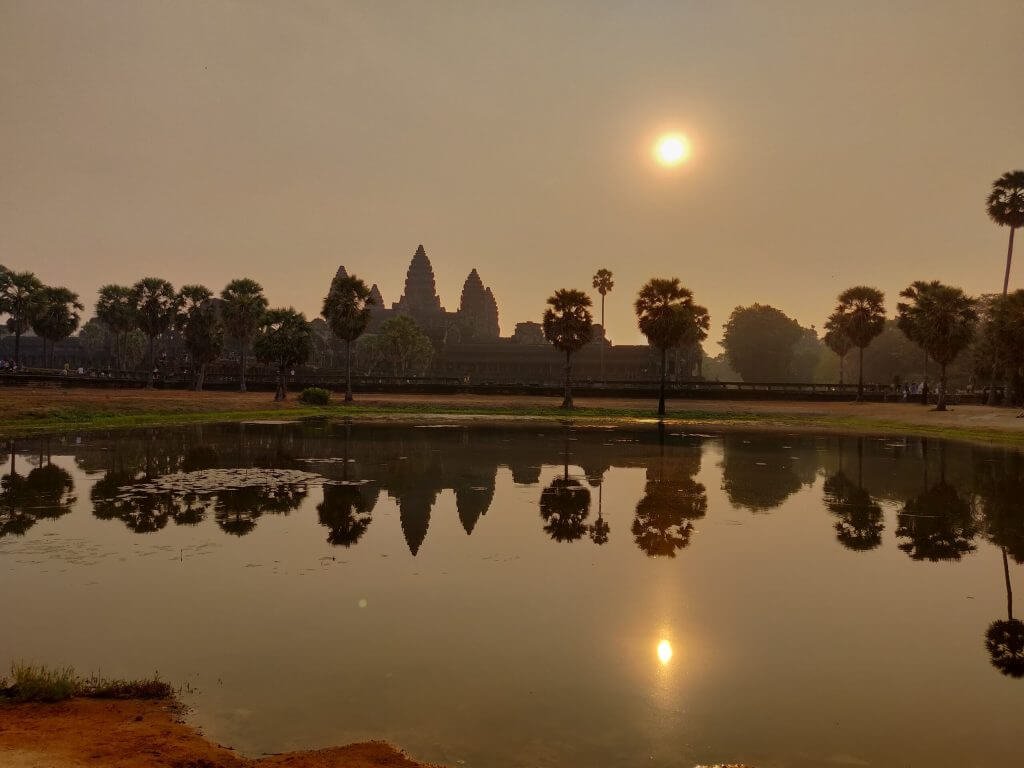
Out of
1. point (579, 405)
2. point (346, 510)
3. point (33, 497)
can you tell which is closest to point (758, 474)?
point (346, 510)

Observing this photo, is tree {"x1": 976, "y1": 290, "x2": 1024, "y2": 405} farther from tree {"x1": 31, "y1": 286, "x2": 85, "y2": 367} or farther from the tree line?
tree {"x1": 31, "y1": 286, "x2": 85, "y2": 367}

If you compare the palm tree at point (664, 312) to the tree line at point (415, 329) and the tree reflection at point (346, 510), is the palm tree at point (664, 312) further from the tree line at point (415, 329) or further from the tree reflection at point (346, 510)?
the tree reflection at point (346, 510)

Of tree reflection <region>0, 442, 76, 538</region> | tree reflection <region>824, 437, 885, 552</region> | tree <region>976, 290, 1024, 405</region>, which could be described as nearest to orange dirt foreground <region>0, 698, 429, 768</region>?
tree reflection <region>0, 442, 76, 538</region>

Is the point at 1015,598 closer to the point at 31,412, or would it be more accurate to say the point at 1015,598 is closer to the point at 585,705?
the point at 585,705

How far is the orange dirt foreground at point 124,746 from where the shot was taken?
5.31 meters

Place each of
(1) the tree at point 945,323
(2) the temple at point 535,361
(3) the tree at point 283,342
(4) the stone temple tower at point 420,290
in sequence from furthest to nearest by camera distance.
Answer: (4) the stone temple tower at point 420,290 < (2) the temple at point 535,361 < (3) the tree at point 283,342 < (1) the tree at point 945,323

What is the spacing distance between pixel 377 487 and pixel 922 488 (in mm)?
14973

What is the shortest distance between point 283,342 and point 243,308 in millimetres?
13176

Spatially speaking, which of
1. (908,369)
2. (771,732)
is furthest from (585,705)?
Result: (908,369)

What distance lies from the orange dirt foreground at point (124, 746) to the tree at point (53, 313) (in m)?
86.0

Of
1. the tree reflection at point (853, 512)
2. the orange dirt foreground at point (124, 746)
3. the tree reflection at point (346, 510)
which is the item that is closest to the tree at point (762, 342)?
the tree reflection at point (853, 512)

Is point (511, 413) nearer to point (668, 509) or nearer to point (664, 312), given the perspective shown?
point (664, 312)

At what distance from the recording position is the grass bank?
38.1m

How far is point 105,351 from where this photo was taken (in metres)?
115
